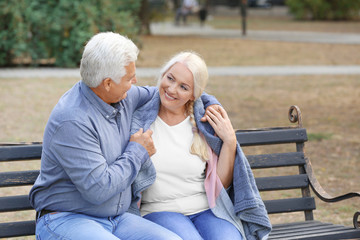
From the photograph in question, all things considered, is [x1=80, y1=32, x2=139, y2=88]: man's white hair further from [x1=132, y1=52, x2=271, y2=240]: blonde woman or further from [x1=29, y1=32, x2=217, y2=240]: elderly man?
[x1=132, y1=52, x2=271, y2=240]: blonde woman

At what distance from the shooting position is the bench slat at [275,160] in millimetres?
3959

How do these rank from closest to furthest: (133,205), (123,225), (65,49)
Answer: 1. (123,225)
2. (133,205)
3. (65,49)

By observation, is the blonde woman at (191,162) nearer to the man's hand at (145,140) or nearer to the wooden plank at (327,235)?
the man's hand at (145,140)

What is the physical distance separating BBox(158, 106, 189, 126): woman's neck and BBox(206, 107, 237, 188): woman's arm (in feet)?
0.57

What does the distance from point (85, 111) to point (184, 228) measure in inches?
33.8

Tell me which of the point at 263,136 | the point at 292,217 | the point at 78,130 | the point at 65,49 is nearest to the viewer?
the point at 78,130

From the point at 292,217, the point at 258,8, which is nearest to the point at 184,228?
the point at 292,217

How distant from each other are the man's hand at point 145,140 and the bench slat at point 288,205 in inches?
45.4

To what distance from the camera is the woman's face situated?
3291mm

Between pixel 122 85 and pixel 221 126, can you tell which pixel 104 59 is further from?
pixel 221 126

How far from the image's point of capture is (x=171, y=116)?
3.46 m

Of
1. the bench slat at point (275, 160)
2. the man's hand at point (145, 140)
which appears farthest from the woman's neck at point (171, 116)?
the bench slat at point (275, 160)

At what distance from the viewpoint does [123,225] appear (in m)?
3.06

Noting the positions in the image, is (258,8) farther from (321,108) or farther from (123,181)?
(123,181)
